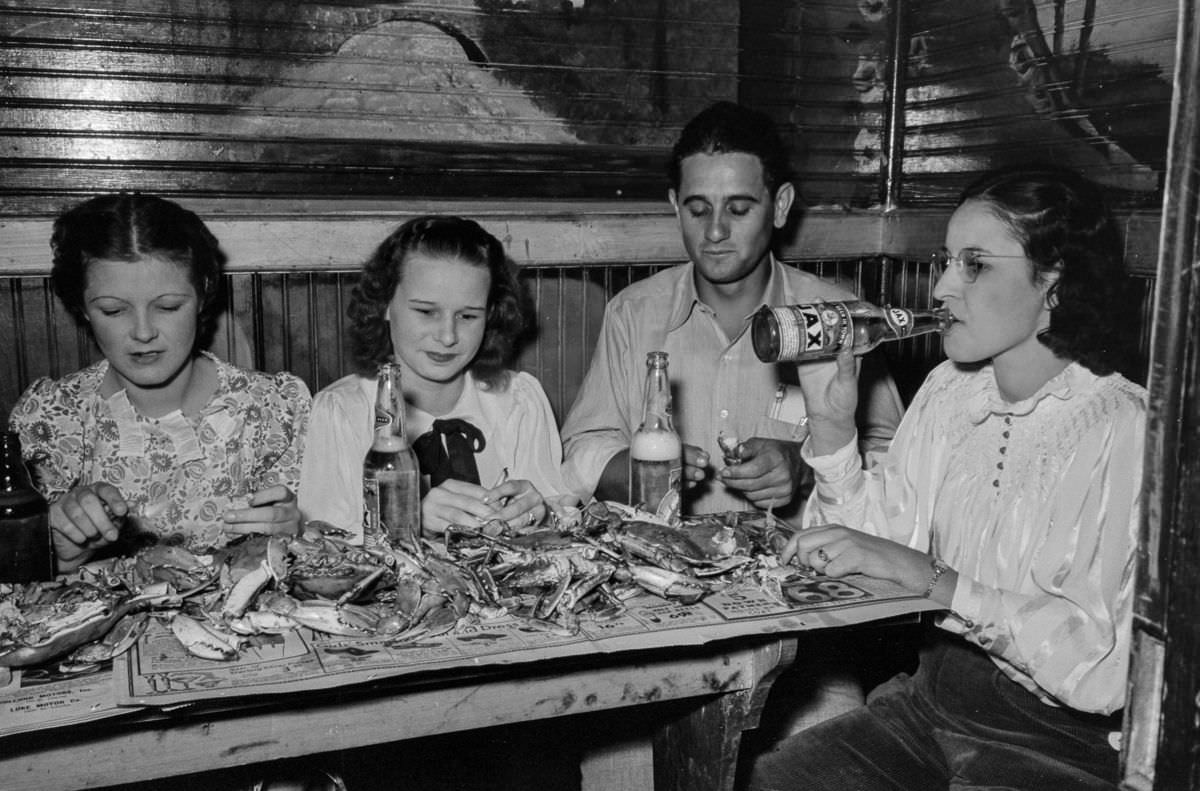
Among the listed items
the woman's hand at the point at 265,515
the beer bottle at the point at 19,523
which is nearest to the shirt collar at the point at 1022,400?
the woman's hand at the point at 265,515

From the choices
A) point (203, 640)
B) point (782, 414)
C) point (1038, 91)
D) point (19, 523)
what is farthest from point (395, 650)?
point (1038, 91)

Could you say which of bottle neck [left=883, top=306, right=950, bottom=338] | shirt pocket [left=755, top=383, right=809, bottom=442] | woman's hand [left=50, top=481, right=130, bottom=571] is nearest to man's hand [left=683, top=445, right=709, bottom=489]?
bottle neck [left=883, top=306, right=950, bottom=338]

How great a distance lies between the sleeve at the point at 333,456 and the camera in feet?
8.50

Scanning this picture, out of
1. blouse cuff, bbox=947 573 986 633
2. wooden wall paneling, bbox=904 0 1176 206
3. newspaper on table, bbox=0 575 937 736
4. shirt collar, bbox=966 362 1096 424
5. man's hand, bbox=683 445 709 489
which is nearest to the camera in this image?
newspaper on table, bbox=0 575 937 736

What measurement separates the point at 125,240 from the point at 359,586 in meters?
1.44

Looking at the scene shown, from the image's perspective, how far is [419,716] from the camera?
1.48 m

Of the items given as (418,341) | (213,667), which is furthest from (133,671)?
(418,341)

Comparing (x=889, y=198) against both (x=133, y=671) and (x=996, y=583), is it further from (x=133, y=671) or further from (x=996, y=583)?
(x=133, y=671)

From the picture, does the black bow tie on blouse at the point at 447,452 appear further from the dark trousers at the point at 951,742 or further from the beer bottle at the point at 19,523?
the dark trousers at the point at 951,742

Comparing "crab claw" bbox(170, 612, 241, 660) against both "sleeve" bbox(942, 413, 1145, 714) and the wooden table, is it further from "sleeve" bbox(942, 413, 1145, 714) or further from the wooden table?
"sleeve" bbox(942, 413, 1145, 714)

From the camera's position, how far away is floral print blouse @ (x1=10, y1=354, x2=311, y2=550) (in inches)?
102

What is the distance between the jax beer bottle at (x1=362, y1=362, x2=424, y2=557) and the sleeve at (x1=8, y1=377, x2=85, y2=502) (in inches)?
45.8

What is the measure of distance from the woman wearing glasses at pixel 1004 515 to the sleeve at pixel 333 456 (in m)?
1.21

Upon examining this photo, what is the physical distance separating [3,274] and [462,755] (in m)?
1.94
